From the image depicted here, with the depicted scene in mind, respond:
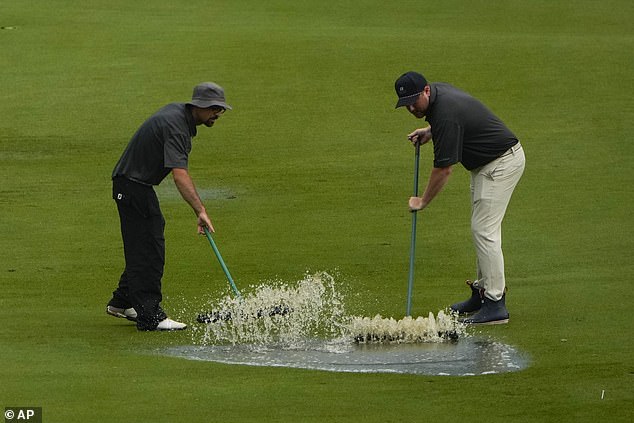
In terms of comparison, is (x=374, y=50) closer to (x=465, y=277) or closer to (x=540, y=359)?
(x=465, y=277)

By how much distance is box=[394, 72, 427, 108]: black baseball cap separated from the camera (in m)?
10.2

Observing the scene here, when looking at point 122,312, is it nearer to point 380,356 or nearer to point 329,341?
point 329,341

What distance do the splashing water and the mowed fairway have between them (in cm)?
29

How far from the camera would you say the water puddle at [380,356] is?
9328mm

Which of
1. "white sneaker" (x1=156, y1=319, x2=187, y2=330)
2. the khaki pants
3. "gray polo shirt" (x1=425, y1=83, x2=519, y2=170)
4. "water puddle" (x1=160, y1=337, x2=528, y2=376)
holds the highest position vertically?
"gray polo shirt" (x1=425, y1=83, x2=519, y2=170)

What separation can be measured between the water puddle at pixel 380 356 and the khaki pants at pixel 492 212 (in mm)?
679

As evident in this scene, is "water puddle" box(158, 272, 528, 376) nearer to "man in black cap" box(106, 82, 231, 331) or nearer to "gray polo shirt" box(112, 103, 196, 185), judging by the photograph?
"man in black cap" box(106, 82, 231, 331)

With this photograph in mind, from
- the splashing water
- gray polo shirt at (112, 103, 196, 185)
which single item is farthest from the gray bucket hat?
the splashing water

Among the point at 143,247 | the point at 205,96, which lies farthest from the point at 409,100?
the point at 143,247

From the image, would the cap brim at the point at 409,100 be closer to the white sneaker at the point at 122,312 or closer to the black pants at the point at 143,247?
the black pants at the point at 143,247

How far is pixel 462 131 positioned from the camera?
1043 centimetres

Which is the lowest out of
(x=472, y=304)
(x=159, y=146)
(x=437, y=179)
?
(x=472, y=304)
